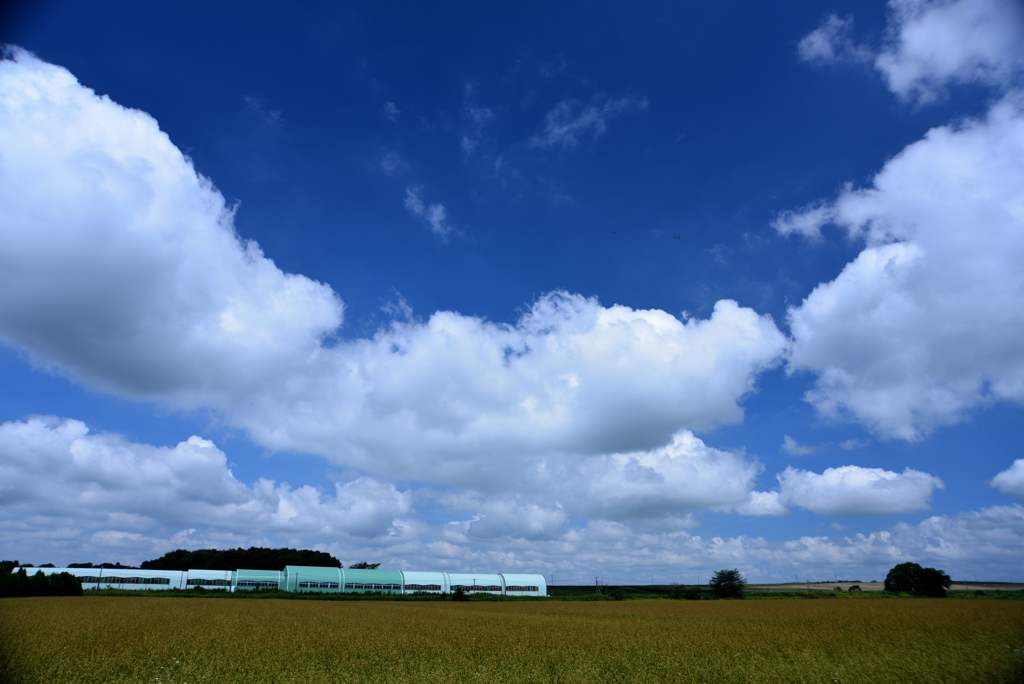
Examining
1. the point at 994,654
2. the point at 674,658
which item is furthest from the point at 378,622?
the point at 994,654

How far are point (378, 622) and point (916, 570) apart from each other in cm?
12075

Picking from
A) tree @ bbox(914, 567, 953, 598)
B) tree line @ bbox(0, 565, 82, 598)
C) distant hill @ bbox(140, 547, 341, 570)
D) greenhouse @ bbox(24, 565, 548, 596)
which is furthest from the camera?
distant hill @ bbox(140, 547, 341, 570)

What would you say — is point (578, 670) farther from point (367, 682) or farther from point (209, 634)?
point (209, 634)

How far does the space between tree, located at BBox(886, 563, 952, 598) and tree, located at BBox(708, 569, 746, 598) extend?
104 feet

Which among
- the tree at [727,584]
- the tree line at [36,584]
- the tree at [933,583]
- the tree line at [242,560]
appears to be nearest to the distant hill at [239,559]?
the tree line at [242,560]

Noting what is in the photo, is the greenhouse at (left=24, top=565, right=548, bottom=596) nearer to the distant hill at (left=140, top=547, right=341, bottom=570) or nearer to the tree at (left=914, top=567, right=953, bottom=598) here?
the distant hill at (left=140, top=547, right=341, bottom=570)

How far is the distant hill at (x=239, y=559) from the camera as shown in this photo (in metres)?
132

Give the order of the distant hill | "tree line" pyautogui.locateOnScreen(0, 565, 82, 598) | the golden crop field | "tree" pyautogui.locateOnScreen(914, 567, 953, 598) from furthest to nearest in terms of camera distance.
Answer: the distant hill < "tree" pyautogui.locateOnScreen(914, 567, 953, 598) < "tree line" pyautogui.locateOnScreen(0, 565, 82, 598) < the golden crop field

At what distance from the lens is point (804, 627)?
105 ft

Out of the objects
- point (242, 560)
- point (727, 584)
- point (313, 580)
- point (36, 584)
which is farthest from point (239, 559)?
point (727, 584)

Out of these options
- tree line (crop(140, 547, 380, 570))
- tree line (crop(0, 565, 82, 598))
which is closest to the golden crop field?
tree line (crop(0, 565, 82, 598))

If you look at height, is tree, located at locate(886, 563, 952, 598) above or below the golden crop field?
below

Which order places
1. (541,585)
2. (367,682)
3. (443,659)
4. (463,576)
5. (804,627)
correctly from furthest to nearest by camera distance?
(541,585) < (463,576) < (804,627) < (443,659) < (367,682)

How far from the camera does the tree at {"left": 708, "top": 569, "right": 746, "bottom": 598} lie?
4345 inches
